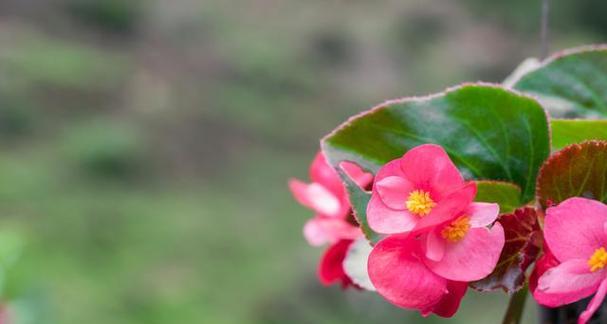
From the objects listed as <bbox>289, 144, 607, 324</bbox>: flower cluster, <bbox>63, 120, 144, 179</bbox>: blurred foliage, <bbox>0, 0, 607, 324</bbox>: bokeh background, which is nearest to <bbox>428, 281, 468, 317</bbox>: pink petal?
<bbox>289, 144, 607, 324</bbox>: flower cluster

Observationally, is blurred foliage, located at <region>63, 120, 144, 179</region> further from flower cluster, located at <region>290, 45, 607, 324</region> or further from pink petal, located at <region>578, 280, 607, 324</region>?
pink petal, located at <region>578, 280, 607, 324</region>

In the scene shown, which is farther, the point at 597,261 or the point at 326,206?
the point at 326,206

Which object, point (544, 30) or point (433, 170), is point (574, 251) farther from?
point (544, 30)

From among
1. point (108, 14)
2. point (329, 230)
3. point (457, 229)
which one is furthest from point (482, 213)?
point (108, 14)

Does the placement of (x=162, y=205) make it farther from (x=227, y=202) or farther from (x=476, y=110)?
(x=476, y=110)

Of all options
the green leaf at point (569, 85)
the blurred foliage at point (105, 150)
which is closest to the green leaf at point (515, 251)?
the green leaf at point (569, 85)

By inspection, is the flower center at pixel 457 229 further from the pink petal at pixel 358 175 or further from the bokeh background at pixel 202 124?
the bokeh background at pixel 202 124
